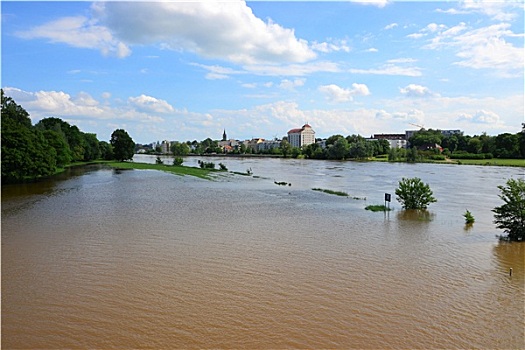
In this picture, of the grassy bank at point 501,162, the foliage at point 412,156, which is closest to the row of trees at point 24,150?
the foliage at point 412,156

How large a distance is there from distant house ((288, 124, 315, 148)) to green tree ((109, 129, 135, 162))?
371ft

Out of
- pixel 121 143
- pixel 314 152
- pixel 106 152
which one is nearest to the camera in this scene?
pixel 121 143

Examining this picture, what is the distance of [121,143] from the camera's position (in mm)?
74938

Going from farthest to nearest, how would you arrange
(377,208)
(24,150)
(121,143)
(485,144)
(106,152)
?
(485,144) < (106,152) < (121,143) < (24,150) < (377,208)

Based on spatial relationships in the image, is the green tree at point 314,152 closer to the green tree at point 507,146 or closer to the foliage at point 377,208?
the green tree at point 507,146

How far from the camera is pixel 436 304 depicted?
9.09 metres

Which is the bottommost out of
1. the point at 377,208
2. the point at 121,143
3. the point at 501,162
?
the point at 377,208

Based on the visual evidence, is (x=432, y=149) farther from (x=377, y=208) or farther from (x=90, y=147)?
(x=377, y=208)

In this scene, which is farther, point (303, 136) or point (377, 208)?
point (303, 136)

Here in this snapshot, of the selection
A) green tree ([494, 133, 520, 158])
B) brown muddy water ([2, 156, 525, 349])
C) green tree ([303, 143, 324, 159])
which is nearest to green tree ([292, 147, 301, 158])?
green tree ([303, 143, 324, 159])

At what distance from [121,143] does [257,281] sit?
7027cm

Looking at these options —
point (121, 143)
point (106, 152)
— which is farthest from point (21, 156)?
point (106, 152)

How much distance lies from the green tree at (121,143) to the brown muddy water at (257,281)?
2228 inches

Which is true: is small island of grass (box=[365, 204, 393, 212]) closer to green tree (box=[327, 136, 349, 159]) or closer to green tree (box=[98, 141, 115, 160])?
green tree (box=[327, 136, 349, 159])
